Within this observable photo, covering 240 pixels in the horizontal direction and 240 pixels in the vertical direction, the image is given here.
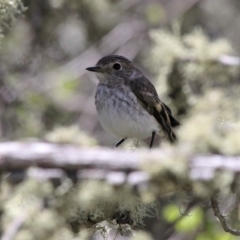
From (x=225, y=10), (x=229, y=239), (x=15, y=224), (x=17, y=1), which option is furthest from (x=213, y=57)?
(x=225, y=10)

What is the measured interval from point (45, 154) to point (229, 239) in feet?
4.87

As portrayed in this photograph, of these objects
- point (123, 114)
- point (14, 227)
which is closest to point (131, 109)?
point (123, 114)

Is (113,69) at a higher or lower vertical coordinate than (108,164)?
lower

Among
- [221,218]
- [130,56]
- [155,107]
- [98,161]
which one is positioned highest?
[98,161]

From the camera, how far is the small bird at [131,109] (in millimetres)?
6066

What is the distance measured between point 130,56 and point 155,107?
4039 mm

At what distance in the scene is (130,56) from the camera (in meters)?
10.3

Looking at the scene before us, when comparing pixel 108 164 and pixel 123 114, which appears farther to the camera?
pixel 123 114

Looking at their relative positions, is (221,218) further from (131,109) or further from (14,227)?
(131,109)

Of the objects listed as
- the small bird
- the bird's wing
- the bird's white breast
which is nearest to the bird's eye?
the small bird

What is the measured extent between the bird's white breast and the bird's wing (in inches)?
1.8

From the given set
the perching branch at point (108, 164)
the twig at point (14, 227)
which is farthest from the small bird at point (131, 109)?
the twig at point (14, 227)

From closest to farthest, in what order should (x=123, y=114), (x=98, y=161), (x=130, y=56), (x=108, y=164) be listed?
(x=108, y=164), (x=98, y=161), (x=123, y=114), (x=130, y=56)

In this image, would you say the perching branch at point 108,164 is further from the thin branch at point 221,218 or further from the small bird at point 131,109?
the small bird at point 131,109
